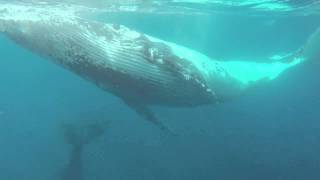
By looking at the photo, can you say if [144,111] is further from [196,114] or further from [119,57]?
[196,114]

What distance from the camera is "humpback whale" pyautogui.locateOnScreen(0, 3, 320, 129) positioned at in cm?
610

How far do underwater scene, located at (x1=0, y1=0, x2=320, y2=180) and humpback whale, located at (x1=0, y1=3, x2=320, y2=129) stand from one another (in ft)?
6.35

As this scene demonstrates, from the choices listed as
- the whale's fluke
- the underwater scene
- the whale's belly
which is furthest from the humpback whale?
the whale's fluke

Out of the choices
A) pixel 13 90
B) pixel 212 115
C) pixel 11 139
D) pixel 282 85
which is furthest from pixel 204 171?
pixel 13 90

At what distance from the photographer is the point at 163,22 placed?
2225 centimetres

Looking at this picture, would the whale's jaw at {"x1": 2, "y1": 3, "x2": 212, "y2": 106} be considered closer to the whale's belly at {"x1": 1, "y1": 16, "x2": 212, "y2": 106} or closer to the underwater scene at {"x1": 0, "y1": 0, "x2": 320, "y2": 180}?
the whale's belly at {"x1": 1, "y1": 16, "x2": 212, "y2": 106}

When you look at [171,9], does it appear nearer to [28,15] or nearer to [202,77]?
[202,77]

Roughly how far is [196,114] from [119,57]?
15.1m

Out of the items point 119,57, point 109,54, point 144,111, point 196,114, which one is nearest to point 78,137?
point 196,114

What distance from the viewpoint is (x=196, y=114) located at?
2139 centimetres

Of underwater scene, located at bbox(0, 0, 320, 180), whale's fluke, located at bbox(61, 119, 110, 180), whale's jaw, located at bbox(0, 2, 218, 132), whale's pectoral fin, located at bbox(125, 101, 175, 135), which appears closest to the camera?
whale's jaw, located at bbox(0, 2, 218, 132)

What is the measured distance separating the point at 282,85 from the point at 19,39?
1886cm

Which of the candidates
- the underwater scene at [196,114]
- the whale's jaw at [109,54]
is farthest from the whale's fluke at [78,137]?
the whale's jaw at [109,54]

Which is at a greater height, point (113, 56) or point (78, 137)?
point (113, 56)
